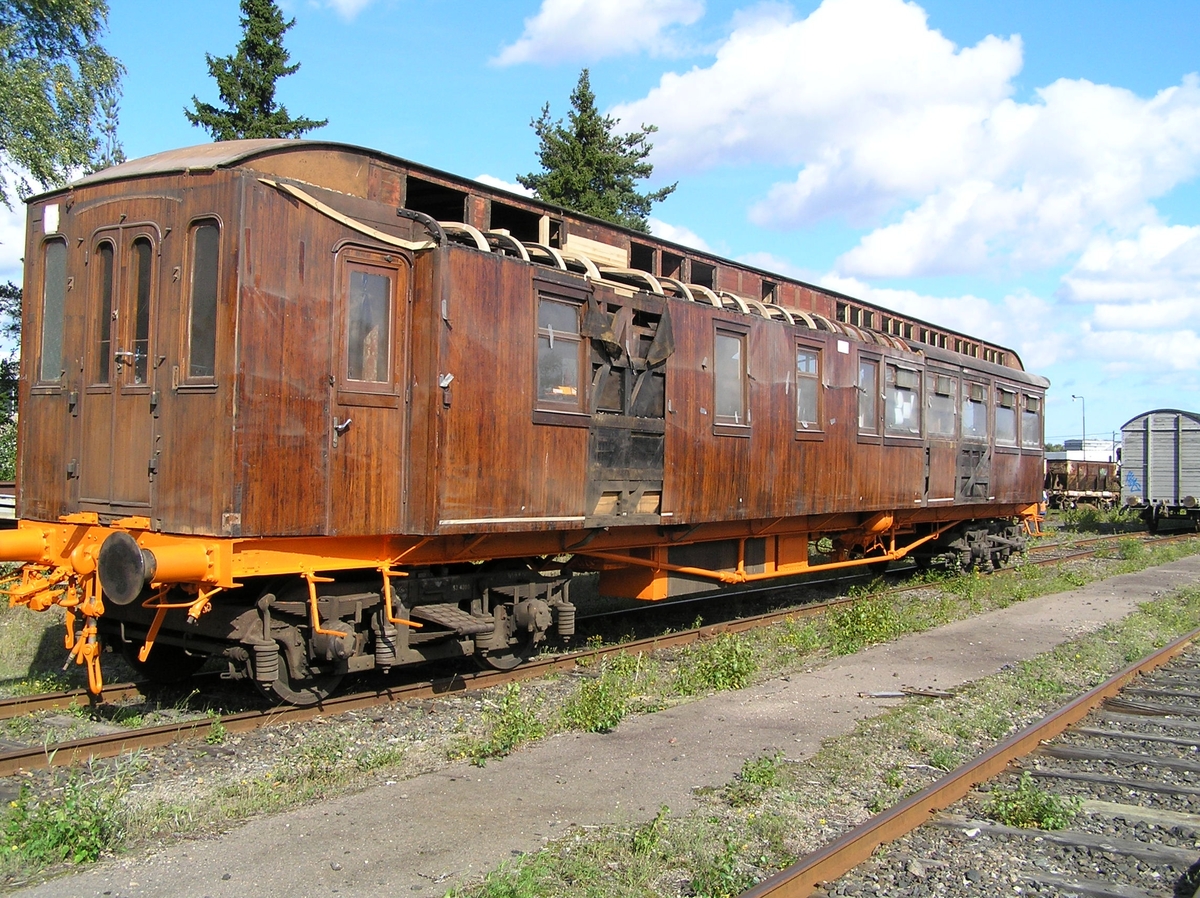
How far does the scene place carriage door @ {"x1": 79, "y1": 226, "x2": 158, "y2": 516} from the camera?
7.00m

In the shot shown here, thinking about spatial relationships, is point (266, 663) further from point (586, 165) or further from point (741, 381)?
point (586, 165)

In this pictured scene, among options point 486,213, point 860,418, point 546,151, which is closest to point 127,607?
point 486,213

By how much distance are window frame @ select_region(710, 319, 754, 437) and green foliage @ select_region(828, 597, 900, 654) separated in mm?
2331

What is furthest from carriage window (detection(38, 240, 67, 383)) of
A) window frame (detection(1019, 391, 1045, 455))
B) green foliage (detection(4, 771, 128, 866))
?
window frame (detection(1019, 391, 1045, 455))

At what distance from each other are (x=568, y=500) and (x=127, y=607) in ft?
Result: 11.8

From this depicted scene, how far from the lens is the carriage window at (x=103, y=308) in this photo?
7.33 metres

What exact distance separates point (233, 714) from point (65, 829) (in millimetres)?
2549

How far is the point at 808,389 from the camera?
12.0 metres

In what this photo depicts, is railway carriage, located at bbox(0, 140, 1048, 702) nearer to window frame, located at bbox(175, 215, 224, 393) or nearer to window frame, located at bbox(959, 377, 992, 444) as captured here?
window frame, located at bbox(175, 215, 224, 393)

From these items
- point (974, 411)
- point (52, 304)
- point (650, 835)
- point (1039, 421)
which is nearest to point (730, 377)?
point (52, 304)

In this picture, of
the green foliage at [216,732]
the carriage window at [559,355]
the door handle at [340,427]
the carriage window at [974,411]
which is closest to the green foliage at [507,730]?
the green foliage at [216,732]

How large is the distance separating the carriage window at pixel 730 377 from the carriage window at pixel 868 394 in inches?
113

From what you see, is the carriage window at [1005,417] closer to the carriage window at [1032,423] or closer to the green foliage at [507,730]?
the carriage window at [1032,423]

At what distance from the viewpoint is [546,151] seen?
31.3 m
